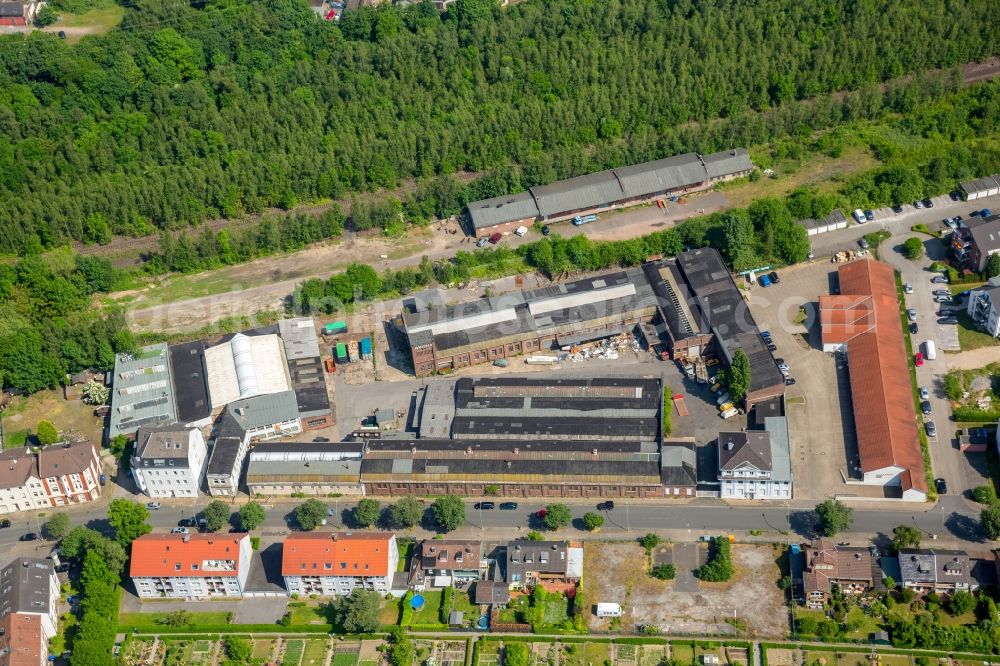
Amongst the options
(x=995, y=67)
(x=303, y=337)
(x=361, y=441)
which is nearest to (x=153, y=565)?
(x=361, y=441)

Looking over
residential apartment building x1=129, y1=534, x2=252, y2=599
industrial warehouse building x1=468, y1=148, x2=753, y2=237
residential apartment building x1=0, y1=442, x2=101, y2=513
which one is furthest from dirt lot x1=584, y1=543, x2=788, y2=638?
industrial warehouse building x1=468, y1=148, x2=753, y2=237

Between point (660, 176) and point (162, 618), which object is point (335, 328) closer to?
point (162, 618)

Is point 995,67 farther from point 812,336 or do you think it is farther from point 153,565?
point 153,565

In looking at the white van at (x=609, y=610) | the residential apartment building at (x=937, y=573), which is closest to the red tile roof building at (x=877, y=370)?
the residential apartment building at (x=937, y=573)

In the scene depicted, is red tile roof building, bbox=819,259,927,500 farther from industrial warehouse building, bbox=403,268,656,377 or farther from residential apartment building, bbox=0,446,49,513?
residential apartment building, bbox=0,446,49,513

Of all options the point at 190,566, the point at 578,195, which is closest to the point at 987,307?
the point at 578,195

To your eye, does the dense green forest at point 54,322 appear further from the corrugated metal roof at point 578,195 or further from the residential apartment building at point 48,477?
the corrugated metal roof at point 578,195
